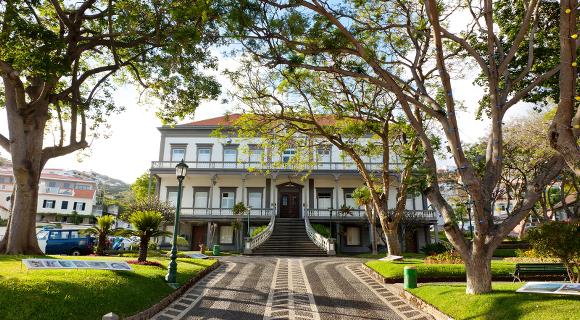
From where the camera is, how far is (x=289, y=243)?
25.1m

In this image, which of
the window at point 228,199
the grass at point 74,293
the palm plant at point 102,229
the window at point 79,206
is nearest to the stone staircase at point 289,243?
the window at point 228,199

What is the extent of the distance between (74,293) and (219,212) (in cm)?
2206

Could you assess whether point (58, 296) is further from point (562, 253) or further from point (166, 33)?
point (562, 253)

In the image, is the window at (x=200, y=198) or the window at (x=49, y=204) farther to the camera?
the window at (x=49, y=204)

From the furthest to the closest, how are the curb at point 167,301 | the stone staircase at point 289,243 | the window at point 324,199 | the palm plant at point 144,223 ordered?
the window at point 324,199 < the stone staircase at point 289,243 < the palm plant at point 144,223 < the curb at point 167,301

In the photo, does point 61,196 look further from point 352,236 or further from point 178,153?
point 352,236

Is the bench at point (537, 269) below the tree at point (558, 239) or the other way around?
below

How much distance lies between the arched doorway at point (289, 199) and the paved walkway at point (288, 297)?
15210 mm

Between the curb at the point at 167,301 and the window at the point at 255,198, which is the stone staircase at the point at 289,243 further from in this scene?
the curb at the point at 167,301

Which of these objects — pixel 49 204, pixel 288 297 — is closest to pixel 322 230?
pixel 288 297

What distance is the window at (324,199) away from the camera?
102ft

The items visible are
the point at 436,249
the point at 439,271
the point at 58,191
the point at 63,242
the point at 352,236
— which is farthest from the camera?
the point at 58,191

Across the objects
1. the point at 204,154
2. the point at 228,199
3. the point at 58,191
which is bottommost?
the point at 228,199

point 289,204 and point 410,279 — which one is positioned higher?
point 289,204
